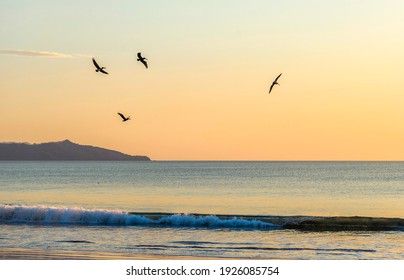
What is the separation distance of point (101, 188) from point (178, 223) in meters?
40.9

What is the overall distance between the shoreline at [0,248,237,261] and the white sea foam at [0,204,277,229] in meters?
10.7

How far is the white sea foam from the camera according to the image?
3450cm

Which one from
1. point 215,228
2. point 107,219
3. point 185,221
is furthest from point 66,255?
point 107,219

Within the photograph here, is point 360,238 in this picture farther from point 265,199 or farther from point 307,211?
point 265,199

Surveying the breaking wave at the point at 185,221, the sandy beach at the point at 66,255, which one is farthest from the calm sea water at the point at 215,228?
the sandy beach at the point at 66,255

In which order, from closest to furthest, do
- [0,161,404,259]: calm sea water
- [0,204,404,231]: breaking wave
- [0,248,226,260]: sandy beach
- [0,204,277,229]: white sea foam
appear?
1. [0,248,226,260]: sandy beach
2. [0,161,404,259]: calm sea water
3. [0,204,404,231]: breaking wave
4. [0,204,277,229]: white sea foam

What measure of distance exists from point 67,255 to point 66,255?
0.10 feet

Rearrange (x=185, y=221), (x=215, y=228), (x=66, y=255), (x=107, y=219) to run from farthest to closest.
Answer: (x=107, y=219)
(x=185, y=221)
(x=215, y=228)
(x=66, y=255)

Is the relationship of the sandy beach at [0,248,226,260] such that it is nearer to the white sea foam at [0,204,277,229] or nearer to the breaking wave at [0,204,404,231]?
the breaking wave at [0,204,404,231]

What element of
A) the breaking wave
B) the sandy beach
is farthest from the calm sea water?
the sandy beach

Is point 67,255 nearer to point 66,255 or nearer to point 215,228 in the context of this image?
point 66,255

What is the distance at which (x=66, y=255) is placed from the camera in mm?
23297

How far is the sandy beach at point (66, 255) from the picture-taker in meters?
22.6
